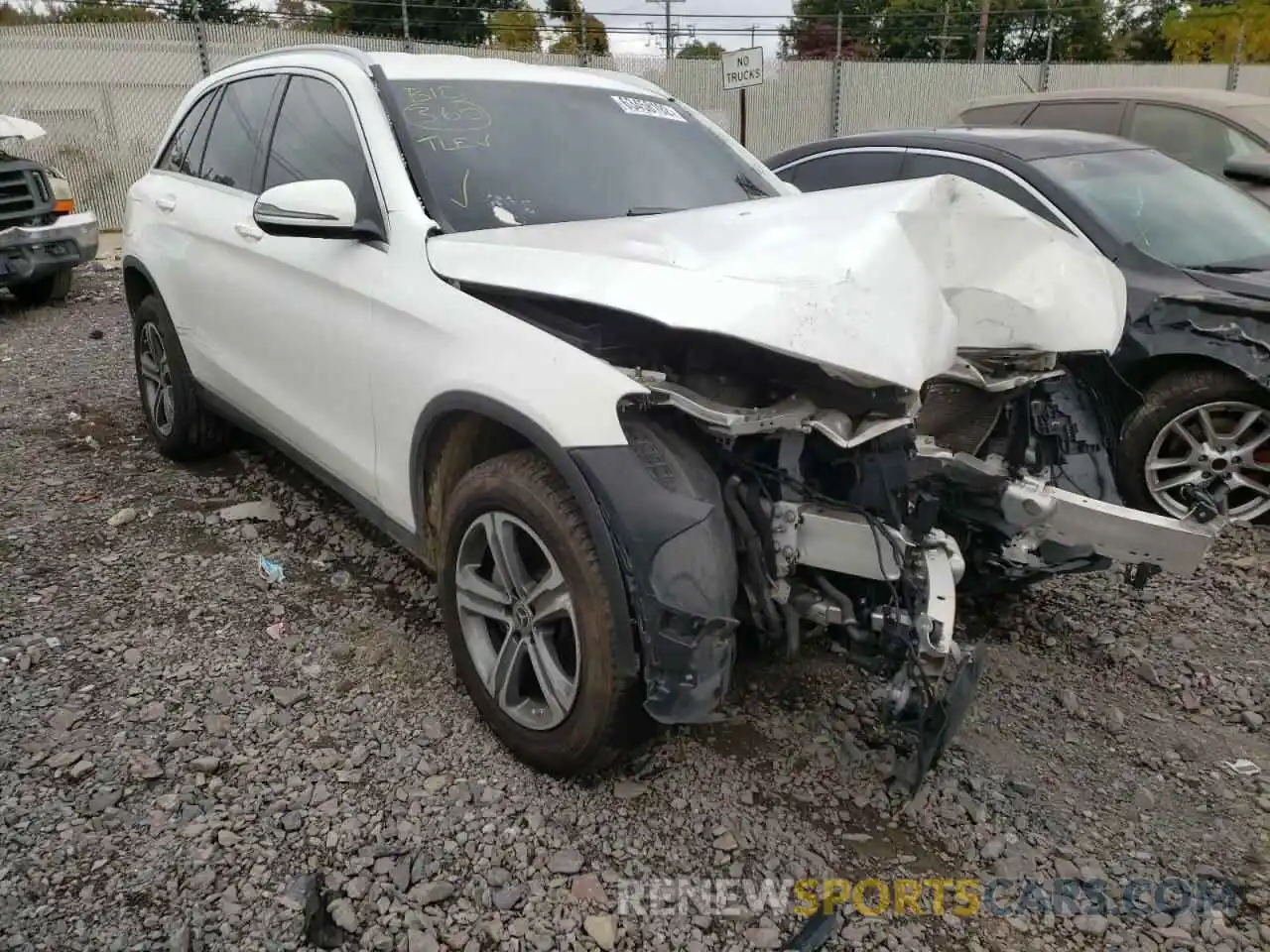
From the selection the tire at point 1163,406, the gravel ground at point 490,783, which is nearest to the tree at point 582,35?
the tire at point 1163,406

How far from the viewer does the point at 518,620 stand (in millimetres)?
2666

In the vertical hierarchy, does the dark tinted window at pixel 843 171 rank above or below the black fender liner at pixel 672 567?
above

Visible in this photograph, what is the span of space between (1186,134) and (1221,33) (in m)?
26.5

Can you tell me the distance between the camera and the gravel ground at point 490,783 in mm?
2307

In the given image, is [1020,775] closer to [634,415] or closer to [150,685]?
[634,415]

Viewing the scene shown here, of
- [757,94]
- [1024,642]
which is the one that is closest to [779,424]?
[1024,642]

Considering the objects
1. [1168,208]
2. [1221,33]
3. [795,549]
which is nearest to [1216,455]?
[1168,208]

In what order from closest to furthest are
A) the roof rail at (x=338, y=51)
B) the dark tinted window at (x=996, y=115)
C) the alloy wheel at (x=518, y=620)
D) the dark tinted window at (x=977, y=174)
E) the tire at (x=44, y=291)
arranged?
the alloy wheel at (x=518, y=620)
the roof rail at (x=338, y=51)
the dark tinted window at (x=977, y=174)
the dark tinted window at (x=996, y=115)
the tire at (x=44, y=291)

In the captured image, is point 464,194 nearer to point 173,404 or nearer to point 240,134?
point 240,134

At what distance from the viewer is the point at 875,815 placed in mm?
2645

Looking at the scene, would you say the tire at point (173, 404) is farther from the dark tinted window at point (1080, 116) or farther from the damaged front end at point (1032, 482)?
the dark tinted window at point (1080, 116)

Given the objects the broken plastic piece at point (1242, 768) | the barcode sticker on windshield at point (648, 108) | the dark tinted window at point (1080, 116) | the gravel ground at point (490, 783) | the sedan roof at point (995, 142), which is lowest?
the broken plastic piece at point (1242, 768)

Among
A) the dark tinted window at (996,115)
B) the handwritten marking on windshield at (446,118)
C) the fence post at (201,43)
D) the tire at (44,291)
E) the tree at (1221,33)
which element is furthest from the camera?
the tree at (1221,33)

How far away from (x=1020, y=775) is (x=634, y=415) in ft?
4.99
